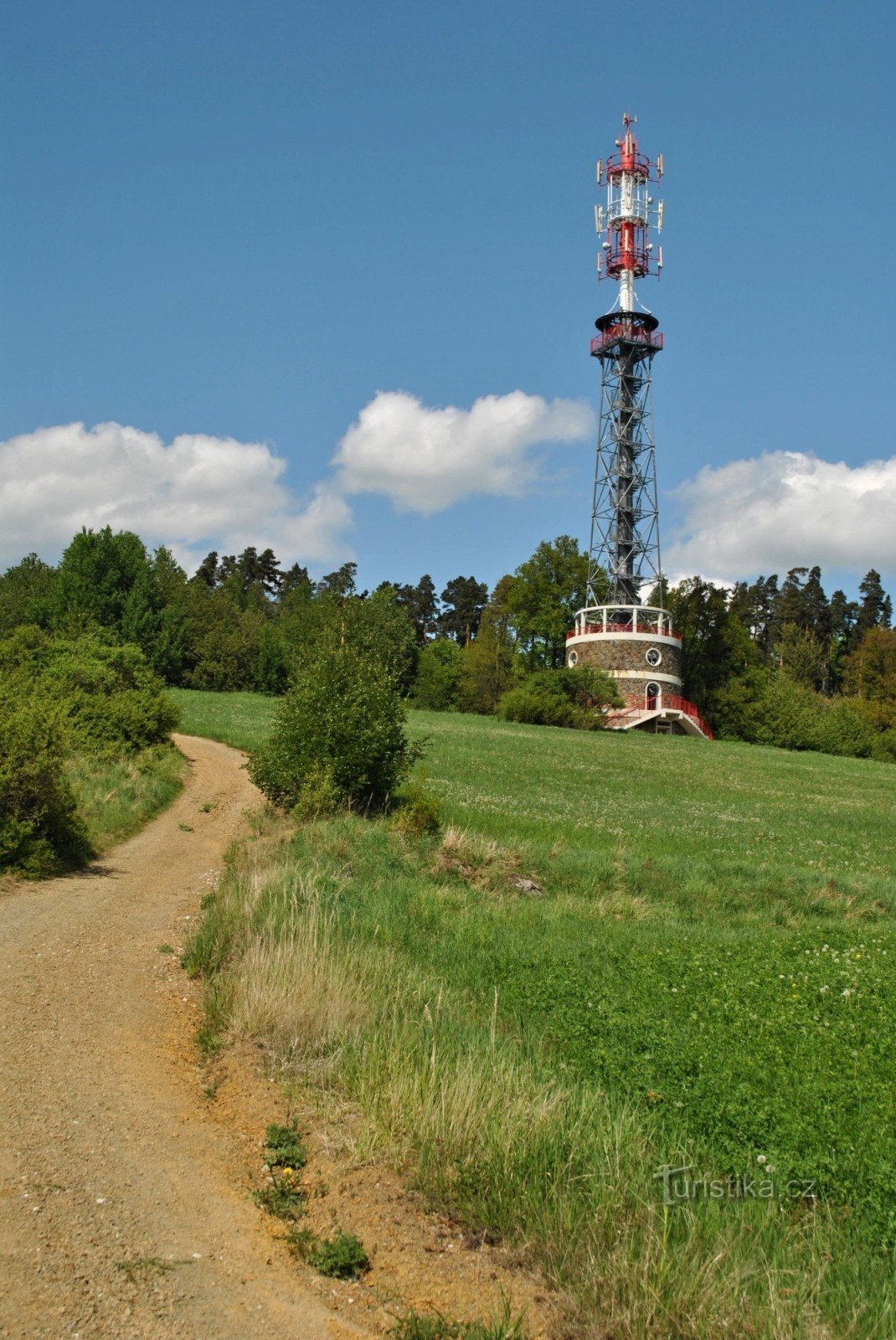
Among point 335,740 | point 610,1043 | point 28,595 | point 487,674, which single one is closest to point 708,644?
point 487,674

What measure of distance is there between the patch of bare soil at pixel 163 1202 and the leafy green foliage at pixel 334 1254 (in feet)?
0.21

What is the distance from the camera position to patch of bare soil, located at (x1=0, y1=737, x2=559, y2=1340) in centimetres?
468

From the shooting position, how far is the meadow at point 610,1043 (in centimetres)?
525

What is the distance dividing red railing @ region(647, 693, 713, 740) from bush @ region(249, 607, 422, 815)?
55231 mm

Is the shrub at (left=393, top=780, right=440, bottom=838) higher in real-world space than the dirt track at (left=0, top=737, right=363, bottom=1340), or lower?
higher

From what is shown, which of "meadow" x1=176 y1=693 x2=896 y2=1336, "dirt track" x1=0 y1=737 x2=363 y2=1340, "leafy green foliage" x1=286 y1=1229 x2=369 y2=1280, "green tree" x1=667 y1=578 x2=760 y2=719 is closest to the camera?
"dirt track" x1=0 y1=737 x2=363 y2=1340

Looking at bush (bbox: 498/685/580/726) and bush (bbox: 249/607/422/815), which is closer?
bush (bbox: 249/607/422/815)

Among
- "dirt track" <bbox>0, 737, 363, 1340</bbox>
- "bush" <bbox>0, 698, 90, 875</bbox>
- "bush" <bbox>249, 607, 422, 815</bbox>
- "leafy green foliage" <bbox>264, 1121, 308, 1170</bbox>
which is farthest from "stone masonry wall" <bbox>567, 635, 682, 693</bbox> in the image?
"leafy green foliage" <bbox>264, 1121, 308, 1170</bbox>

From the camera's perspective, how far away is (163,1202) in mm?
5586

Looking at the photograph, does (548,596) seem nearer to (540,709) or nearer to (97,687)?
(540,709)

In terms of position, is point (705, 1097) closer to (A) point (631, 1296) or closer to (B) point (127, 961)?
(A) point (631, 1296)

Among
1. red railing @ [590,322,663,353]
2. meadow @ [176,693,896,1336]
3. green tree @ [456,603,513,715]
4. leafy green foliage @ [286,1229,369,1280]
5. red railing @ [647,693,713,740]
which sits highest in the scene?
red railing @ [590,322,663,353]

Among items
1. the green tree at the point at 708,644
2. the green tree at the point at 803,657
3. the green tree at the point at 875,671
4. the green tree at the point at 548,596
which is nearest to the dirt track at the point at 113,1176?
the green tree at the point at 548,596

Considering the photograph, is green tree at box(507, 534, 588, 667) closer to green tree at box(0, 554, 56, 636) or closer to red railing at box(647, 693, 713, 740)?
red railing at box(647, 693, 713, 740)
